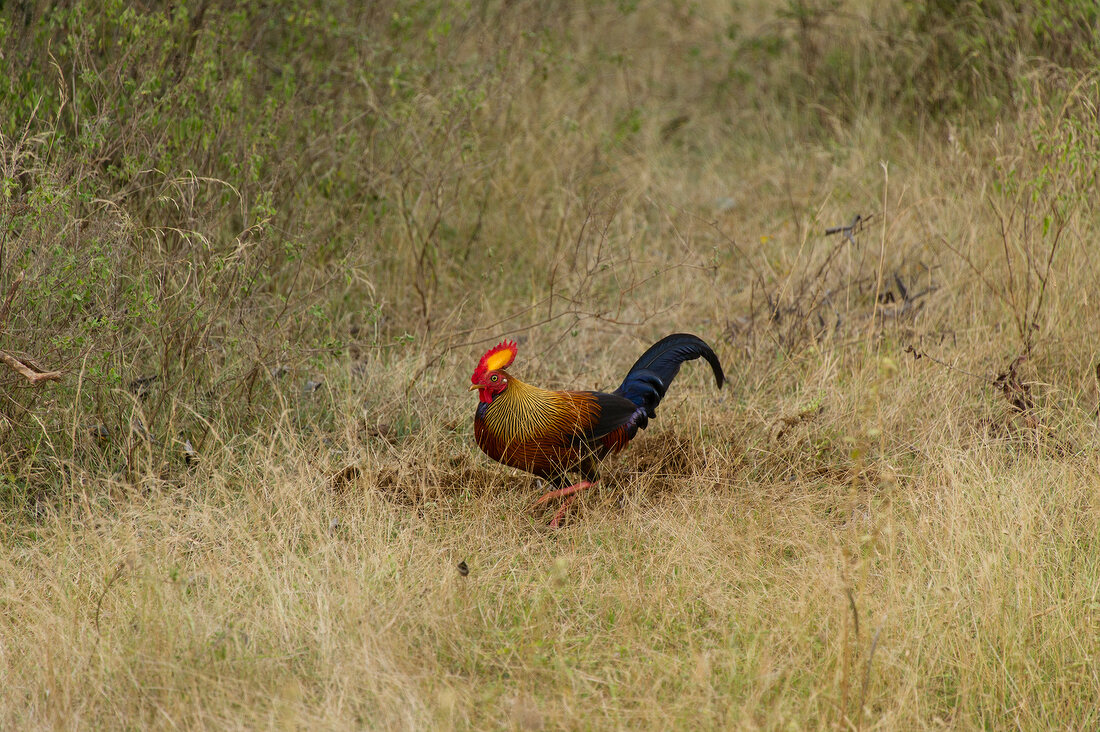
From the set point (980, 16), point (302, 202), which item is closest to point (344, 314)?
point (302, 202)

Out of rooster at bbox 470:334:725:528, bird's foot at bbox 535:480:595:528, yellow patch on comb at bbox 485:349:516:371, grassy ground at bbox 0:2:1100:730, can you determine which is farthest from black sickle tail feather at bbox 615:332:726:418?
yellow patch on comb at bbox 485:349:516:371

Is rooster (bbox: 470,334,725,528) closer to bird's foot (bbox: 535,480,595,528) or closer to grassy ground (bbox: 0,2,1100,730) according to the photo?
bird's foot (bbox: 535,480,595,528)

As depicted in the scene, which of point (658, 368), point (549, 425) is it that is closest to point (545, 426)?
point (549, 425)

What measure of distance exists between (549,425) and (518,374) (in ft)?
3.60

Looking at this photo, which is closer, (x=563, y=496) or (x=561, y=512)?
(x=561, y=512)

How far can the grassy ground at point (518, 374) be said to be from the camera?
2.91 meters

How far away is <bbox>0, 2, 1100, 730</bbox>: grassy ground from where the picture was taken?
291cm

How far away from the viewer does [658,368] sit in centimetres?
421

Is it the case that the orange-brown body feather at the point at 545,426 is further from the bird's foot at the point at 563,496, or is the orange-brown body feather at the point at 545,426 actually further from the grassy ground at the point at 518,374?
the grassy ground at the point at 518,374

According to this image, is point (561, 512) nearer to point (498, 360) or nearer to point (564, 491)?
point (564, 491)

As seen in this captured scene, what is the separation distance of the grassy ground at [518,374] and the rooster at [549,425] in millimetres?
171

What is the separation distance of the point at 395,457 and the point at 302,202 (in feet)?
5.61

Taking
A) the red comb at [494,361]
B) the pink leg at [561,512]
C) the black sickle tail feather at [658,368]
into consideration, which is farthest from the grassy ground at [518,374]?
the red comb at [494,361]

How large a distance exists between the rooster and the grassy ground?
171 millimetres
